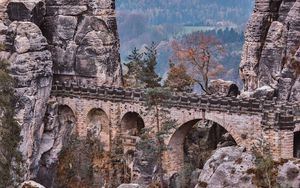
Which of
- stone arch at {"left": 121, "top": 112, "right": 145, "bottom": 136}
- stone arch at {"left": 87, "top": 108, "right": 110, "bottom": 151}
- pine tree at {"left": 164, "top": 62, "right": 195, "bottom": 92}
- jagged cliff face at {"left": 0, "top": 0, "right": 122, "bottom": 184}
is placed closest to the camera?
jagged cliff face at {"left": 0, "top": 0, "right": 122, "bottom": 184}

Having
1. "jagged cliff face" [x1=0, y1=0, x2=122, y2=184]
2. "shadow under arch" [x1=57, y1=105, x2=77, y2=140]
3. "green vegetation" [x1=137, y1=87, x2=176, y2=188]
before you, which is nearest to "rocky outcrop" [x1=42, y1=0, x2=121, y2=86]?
"jagged cliff face" [x1=0, y1=0, x2=122, y2=184]

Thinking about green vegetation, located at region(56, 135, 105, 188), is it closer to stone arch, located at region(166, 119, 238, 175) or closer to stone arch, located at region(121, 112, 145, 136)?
stone arch, located at region(121, 112, 145, 136)

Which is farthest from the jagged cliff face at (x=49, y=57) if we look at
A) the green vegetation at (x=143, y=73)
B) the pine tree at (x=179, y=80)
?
the pine tree at (x=179, y=80)

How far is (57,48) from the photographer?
52281mm

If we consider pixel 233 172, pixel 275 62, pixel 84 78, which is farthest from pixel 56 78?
pixel 233 172

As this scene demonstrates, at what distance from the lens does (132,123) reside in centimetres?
4919

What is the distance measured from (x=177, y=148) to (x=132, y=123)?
12.5 feet

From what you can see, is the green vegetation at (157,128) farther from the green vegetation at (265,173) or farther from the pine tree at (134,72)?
the green vegetation at (265,173)

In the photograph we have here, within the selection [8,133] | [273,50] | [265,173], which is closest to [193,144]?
[273,50]

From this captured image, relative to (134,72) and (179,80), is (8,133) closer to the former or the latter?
(134,72)

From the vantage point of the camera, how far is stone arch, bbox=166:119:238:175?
4612 centimetres

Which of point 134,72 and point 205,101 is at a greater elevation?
point 134,72

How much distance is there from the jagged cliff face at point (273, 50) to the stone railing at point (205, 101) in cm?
247

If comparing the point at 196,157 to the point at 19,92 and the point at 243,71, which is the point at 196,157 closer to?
the point at 243,71
